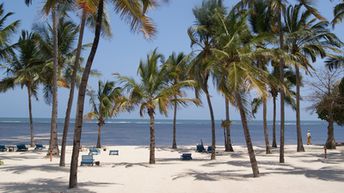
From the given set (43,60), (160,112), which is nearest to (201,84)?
(160,112)

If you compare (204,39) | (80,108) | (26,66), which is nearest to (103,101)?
(26,66)

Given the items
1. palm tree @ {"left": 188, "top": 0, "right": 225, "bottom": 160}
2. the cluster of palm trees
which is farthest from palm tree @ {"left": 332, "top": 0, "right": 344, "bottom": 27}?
palm tree @ {"left": 188, "top": 0, "right": 225, "bottom": 160}

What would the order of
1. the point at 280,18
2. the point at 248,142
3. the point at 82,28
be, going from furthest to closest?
the point at 280,18, the point at 82,28, the point at 248,142

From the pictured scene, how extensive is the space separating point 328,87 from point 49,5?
22745 mm

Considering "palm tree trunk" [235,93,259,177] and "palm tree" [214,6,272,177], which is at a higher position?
"palm tree" [214,6,272,177]

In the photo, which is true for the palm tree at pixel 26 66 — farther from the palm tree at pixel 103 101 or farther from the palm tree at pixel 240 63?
the palm tree at pixel 240 63

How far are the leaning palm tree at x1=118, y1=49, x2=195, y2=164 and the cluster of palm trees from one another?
0.05 m

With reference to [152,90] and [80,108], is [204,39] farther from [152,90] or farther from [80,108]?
[80,108]

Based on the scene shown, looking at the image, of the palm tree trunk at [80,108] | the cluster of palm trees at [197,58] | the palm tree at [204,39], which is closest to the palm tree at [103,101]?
the cluster of palm trees at [197,58]

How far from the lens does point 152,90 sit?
61.6 feet

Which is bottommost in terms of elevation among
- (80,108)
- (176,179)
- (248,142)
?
(176,179)

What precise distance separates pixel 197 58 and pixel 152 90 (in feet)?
9.53

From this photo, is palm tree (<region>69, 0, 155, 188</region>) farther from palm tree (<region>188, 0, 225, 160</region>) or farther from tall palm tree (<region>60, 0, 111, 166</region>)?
palm tree (<region>188, 0, 225, 160</region>)

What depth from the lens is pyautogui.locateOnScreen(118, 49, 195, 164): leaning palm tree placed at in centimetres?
1844
